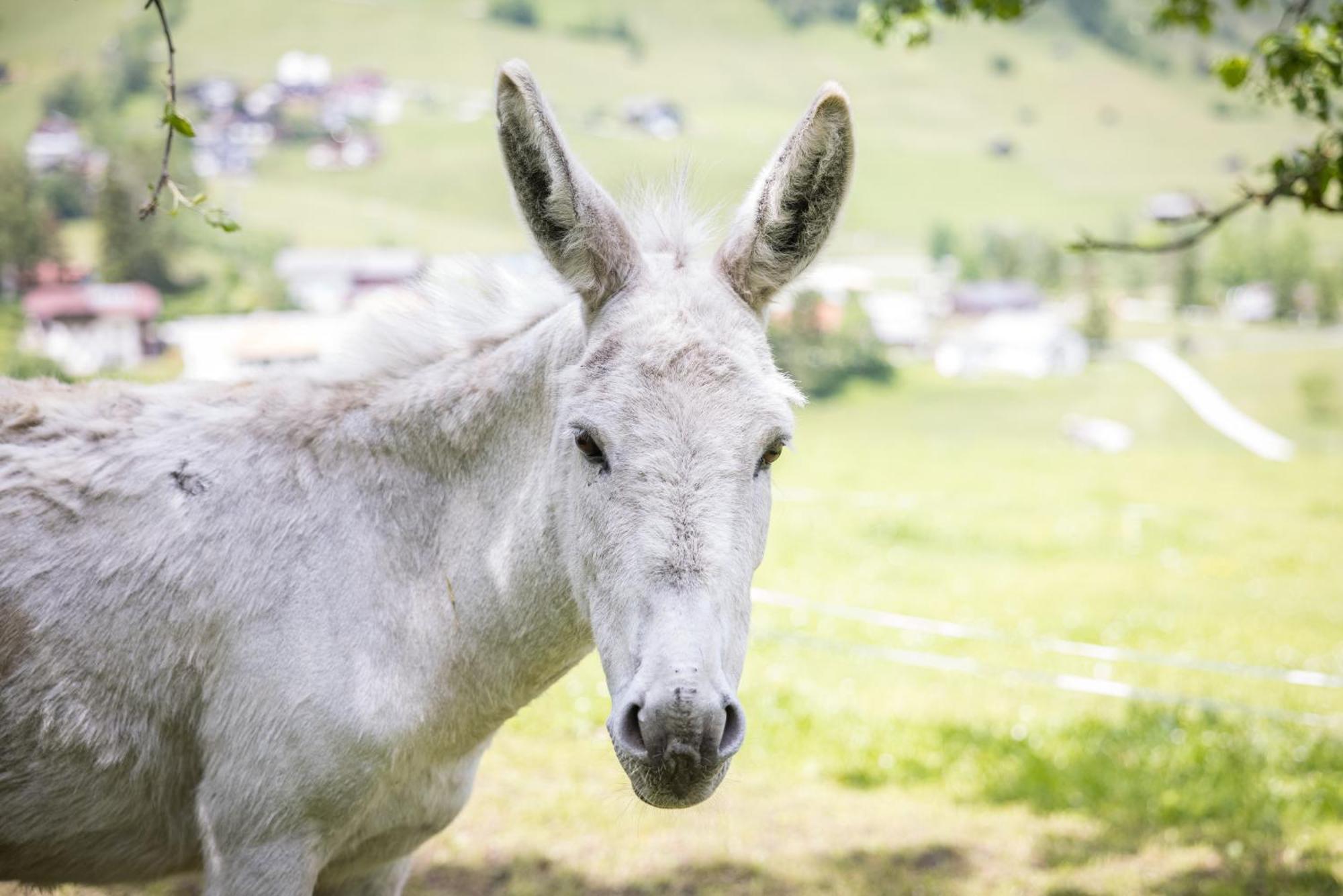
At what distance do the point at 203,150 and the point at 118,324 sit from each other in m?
29.4

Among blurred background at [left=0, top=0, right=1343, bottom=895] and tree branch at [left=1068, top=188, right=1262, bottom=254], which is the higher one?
tree branch at [left=1068, top=188, right=1262, bottom=254]

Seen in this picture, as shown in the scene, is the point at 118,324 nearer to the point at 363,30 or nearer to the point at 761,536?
the point at 761,536

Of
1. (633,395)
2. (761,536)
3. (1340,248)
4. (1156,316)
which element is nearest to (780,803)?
(761,536)

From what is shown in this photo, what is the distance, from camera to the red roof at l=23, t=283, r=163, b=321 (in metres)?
40.8

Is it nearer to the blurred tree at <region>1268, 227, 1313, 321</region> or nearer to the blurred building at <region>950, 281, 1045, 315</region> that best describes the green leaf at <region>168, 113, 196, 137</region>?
the blurred building at <region>950, 281, 1045, 315</region>

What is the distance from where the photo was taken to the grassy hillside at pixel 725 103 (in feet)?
216

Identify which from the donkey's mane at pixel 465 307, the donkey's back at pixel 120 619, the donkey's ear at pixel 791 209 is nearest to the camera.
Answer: the donkey's ear at pixel 791 209

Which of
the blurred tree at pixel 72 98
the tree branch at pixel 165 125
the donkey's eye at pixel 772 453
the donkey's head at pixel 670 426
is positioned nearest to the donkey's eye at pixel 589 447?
the donkey's head at pixel 670 426

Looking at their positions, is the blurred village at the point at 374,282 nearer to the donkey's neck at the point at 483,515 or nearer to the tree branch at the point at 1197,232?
the tree branch at the point at 1197,232

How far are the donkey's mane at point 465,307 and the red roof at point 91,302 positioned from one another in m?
43.3

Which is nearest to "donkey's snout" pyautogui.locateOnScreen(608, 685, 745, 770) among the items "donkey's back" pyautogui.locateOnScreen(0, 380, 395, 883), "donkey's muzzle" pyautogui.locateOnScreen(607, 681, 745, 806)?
"donkey's muzzle" pyautogui.locateOnScreen(607, 681, 745, 806)

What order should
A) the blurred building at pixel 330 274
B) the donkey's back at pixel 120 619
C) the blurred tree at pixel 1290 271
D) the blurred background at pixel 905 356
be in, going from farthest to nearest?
the blurred tree at pixel 1290 271 < the blurred building at pixel 330 274 < the blurred background at pixel 905 356 < the donkey's back at pixel 120 619

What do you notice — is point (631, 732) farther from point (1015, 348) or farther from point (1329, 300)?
point (1329, 300)

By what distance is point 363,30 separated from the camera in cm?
9162
